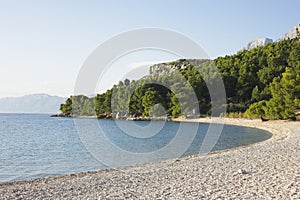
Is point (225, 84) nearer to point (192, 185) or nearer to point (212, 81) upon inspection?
point (212, 81)

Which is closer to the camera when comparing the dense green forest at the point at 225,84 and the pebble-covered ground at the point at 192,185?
the pebble-covered ground at the point at 192,185

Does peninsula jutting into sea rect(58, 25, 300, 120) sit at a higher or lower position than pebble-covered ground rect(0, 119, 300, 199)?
higher

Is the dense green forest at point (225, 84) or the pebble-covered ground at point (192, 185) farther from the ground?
the dense green forest at point (225, 84)

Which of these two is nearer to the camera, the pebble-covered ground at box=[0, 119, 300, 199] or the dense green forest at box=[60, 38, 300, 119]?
the pebble-covered ground at box=[0, 119, 300, 199]

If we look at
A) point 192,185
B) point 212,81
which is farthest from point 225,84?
point 192,185

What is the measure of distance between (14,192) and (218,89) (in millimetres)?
68976

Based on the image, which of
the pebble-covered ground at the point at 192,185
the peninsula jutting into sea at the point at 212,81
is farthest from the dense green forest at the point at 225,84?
the pebble-covered ground at the point at 192,185

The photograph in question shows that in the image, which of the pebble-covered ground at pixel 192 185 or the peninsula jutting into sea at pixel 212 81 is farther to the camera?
the peninsula jutting into sea at pixel 212 81

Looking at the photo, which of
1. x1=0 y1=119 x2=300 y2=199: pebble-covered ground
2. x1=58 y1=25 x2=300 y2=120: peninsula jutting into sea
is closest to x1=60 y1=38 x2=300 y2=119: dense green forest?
x1=58 y1=25 x2=300 y2=120: peninsula jutting into sea

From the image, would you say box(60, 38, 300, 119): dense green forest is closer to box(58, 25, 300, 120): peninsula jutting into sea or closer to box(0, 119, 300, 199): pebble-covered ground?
box(58, 25, 300, 120): peninsula jutting into sea

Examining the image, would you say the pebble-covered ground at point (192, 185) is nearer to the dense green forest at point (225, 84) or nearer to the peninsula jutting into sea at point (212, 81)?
the peninsula jutting into sea at point (212, 81)

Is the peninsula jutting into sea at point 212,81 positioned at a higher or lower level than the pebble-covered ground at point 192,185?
higher

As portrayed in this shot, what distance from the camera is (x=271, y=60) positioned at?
2926 inches

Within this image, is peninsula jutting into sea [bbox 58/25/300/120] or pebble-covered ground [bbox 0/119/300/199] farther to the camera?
peninsula jutting into sea [bbox 58/25/300/120]
